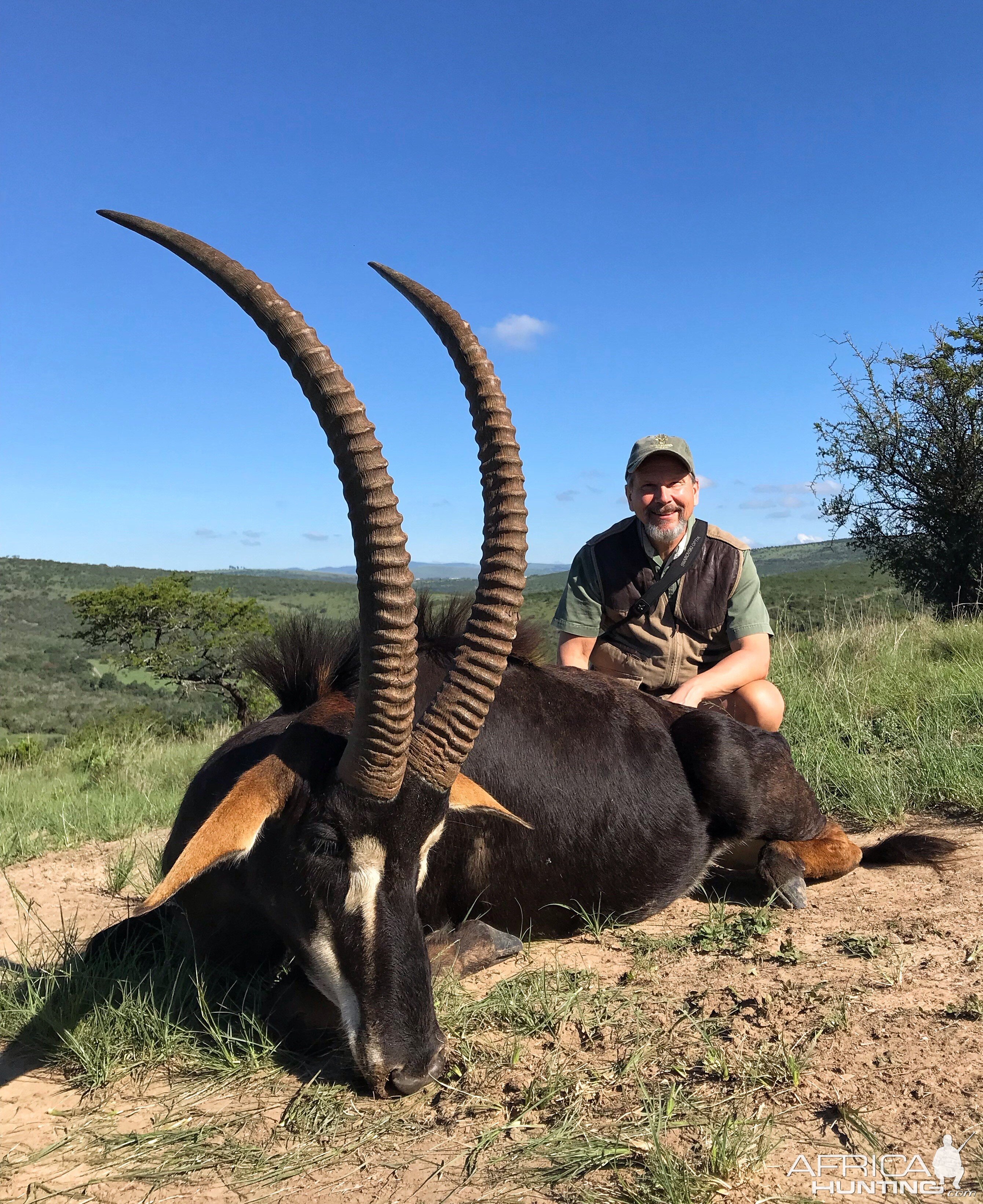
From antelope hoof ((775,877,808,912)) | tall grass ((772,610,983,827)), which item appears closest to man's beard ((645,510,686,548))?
tall grass ((772,610,983,827))

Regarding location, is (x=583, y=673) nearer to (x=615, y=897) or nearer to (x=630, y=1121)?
(x=615, y=897)

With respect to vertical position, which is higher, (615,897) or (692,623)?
(692,623)

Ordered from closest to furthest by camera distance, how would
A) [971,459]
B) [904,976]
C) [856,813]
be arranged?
[904,976] → [856,813] → [971,459]

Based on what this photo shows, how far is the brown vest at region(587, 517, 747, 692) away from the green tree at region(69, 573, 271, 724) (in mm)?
24176

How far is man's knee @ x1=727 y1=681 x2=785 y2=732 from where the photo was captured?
19.2ft

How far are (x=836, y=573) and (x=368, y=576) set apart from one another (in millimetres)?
55114

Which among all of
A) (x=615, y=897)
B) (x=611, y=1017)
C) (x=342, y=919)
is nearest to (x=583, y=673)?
(x=615, y=897)

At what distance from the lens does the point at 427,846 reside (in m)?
3.21

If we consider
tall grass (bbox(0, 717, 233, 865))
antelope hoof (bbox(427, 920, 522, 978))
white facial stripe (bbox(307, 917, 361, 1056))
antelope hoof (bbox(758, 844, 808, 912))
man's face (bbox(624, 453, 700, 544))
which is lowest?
tall grass (bbox(0, 717, 233, 865))

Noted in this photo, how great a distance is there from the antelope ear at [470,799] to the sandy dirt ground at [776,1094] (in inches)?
34.6

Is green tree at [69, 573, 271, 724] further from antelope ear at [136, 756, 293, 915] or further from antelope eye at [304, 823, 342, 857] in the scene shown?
antelope eye at [304, 823, 342, 857]

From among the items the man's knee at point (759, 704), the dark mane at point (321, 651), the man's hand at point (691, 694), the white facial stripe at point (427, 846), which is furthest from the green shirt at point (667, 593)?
the white facial stripe at point (427, 846)

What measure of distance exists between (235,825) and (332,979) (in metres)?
0.63

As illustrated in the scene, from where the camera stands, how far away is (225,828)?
2967mm
